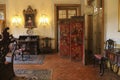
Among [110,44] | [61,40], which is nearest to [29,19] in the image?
[61,40]

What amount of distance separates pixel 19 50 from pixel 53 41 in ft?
9.63

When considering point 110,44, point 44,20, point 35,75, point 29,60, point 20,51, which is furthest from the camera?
point 44,20

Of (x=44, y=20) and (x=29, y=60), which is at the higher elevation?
(x=44, y=20)

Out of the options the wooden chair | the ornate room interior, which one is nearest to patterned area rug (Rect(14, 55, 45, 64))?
the ornate room interior

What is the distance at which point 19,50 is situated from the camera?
8.86m

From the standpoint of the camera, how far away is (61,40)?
30.7ft

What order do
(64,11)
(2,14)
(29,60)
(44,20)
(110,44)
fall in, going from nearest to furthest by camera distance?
(110,44), (29,60), (44,20), (2,14), (64,11)

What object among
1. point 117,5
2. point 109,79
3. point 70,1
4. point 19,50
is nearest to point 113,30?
point 117,5

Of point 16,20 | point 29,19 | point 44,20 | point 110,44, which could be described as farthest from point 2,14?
point 110,44

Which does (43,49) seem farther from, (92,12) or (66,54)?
(92,12)

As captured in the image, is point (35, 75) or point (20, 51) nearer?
point (35, 75)

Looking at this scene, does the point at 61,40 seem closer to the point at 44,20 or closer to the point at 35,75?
the point at 44,20

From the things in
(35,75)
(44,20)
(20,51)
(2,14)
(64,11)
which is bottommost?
(35,75)

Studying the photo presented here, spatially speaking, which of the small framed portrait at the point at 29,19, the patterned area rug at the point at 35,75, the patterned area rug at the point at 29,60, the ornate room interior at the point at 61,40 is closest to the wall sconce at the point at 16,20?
the ornate room interior at the point at 61,40
